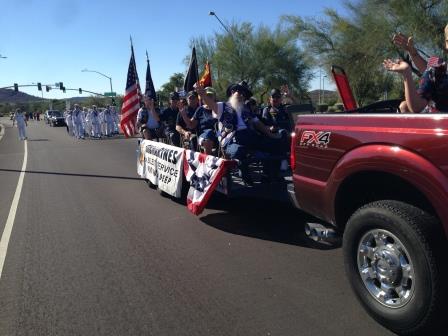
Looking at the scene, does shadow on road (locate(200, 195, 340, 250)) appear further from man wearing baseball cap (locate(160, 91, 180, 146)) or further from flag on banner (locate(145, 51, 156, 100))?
flag on banner (locate(145, 51, 156, 100))

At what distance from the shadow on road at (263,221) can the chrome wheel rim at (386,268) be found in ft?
5.35

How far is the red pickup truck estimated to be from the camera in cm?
291

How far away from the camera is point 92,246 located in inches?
223

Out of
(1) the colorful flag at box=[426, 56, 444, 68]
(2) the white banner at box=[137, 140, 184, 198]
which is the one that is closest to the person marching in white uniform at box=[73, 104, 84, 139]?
(2) the white banner at box=[137, 140, 184, 198]

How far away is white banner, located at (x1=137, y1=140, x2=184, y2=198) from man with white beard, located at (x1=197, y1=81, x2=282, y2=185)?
0.95 meters

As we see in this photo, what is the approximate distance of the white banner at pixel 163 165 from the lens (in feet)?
23.6

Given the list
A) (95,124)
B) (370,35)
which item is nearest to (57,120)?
(95,124)

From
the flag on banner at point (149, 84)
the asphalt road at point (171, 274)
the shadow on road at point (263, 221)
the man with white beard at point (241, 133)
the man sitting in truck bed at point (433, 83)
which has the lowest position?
the asphalt road at point (171, 274)

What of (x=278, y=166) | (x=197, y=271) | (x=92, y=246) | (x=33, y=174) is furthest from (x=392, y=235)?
(x=33, y=174)

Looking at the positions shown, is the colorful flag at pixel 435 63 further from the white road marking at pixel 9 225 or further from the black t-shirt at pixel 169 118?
the black t-shirt at pixel 169 118

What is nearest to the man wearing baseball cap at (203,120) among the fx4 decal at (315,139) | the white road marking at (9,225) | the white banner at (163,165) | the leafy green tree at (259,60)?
the white banner at (163,165)

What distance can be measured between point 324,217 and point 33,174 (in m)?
10.3

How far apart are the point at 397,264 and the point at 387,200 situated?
45cm

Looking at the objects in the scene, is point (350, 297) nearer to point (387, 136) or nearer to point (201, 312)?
point (201, 312)
